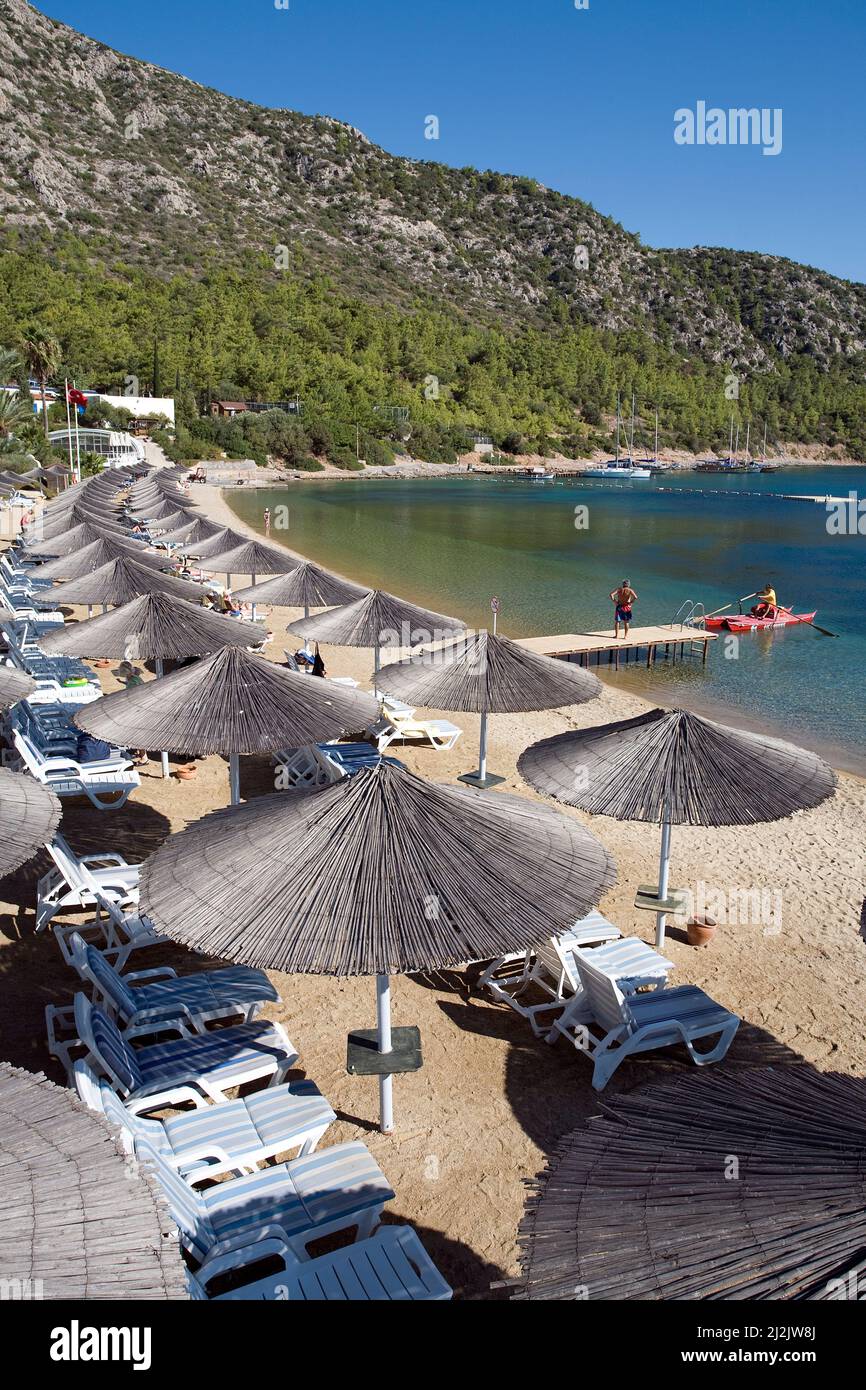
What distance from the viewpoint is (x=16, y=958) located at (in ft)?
21.4

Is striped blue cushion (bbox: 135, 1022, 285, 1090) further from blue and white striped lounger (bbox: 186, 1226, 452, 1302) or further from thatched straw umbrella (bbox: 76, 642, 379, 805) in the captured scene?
thatched straw umbrella (bbox: 76, 642, 379, 805)

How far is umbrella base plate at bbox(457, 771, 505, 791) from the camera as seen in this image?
1024 cm

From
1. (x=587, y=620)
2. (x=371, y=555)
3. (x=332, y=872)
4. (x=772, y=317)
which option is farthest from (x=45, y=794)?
(x=772, y=317)

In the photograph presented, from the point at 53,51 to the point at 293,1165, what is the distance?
155607 mm

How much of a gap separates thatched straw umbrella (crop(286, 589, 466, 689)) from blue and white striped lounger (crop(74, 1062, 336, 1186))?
6846 mm

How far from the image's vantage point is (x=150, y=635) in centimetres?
962

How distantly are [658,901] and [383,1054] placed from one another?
3.16 metres

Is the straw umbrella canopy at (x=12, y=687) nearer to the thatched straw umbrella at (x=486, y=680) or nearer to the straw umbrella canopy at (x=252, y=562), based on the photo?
the thatched straw umbrella at (x=486, y=680)

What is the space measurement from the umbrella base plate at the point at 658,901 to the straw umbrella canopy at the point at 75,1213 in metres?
5.17

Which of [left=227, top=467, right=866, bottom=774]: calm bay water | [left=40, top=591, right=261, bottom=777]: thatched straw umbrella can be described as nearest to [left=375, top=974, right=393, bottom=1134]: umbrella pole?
[left=40, top=591, right=261, bottom=777]: thatched straw umbrella

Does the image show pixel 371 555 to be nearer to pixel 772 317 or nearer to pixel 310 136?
pixel 310 136

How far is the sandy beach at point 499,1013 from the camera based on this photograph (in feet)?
15.5

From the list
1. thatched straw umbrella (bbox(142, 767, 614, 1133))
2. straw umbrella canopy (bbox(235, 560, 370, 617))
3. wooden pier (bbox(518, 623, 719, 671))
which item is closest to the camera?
thatched straw umbrella (bbox(142, 767, 614, 1133))

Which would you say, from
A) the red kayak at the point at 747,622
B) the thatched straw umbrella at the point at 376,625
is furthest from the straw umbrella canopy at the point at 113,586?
the red kayak at the point at 747,622
